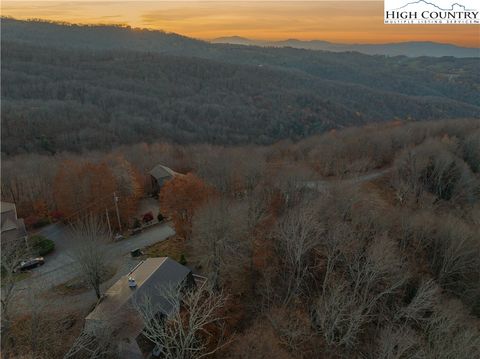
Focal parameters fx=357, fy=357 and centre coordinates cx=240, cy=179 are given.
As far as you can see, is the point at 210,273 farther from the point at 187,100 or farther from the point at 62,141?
the point at 187,100

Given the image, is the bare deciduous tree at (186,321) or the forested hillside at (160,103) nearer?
the bare deciduous tree at (186,321)

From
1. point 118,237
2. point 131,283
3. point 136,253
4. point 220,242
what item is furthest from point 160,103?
point 131,283

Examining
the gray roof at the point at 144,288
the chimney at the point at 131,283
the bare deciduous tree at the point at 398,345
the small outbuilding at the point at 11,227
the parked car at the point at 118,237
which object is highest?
the small outbuilding at the point at 11,227

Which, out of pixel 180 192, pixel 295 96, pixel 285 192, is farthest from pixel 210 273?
pixel 295 96

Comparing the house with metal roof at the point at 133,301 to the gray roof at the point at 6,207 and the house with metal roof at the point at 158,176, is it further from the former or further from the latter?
the house with metal roof at the point at 158,176

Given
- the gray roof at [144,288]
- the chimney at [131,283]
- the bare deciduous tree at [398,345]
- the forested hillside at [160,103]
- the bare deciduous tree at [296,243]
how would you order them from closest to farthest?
the bare deciduous tree at [398,345], the gray roof at [144,288], the chimney at [131,283], the bare deciduous tree at [296,243], the forested hillside at [160,103]

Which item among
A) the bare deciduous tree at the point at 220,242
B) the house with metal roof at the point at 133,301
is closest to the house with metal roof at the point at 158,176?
the bare deciduous tree at the point at 220,242

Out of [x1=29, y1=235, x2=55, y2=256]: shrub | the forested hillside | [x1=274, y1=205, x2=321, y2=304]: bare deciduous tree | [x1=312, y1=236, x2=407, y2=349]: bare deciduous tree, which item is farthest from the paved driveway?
the forested hillside
